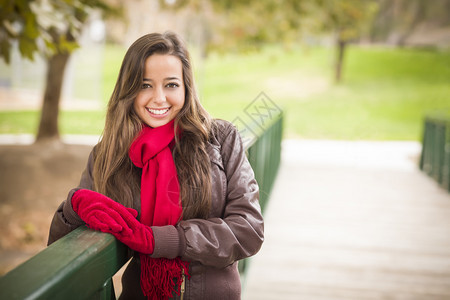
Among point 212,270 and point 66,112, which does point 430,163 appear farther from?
point 66,112

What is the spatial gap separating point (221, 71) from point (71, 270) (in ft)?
79.4

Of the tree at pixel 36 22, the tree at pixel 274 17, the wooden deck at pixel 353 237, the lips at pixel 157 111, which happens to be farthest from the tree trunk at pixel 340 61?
the lips at pixel 157 111

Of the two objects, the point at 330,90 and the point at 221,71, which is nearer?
the point at 330,90

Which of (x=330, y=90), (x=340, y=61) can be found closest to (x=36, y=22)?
(x=330, y=90)

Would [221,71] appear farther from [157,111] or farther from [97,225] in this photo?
[97,225]

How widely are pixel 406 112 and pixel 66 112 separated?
13.8m

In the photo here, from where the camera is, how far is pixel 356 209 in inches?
233

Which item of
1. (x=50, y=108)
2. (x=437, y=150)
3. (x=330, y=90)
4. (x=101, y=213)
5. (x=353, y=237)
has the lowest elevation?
(x=330, y=90)

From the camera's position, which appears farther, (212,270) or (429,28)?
(429,28)

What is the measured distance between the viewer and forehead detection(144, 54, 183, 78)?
1658mm

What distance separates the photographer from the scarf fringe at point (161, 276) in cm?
154

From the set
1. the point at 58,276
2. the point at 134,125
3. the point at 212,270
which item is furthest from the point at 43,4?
the point at 58,276

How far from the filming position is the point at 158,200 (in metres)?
1.57

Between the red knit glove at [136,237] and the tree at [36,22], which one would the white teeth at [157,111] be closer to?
the red knit glove at [136,237]
